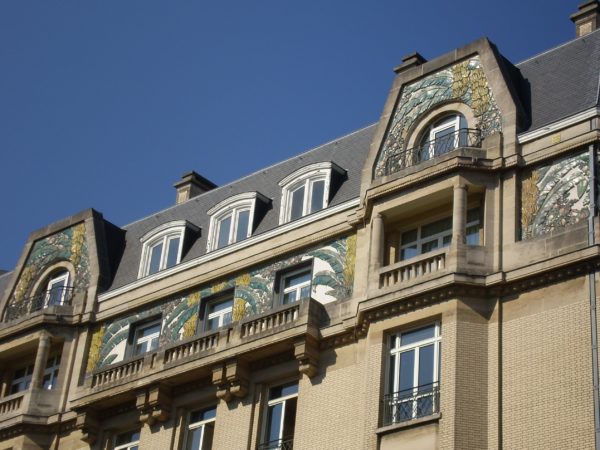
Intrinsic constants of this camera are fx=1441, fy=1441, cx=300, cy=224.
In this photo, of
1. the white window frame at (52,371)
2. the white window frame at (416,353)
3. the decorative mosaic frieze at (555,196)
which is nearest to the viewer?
the white window frame at (416,353)

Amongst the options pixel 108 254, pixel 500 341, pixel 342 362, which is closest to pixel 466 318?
pixel 500 341

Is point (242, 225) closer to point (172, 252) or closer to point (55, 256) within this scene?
point (172, 252)

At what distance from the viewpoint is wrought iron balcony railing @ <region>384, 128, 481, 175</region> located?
37156 millimetres

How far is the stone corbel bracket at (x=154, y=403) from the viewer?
39.3 metres

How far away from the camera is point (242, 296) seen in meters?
40.5

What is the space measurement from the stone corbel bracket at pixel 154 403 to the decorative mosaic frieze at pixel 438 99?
8325mm

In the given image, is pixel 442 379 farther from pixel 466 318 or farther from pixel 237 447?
pixel 237 447

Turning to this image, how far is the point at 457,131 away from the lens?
123ft

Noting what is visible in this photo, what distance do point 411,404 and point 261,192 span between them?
481 inches

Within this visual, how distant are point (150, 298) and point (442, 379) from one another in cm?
1249

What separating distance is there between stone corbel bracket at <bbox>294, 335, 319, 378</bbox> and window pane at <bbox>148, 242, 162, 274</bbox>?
8512mm

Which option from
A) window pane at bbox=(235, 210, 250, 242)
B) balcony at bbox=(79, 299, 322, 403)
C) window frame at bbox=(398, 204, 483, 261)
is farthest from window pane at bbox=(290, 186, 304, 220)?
window frame at bbox=(398, 204, 483, 261)

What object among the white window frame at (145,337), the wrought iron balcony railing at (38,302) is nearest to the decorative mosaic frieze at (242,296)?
the white window frame at (145,337)

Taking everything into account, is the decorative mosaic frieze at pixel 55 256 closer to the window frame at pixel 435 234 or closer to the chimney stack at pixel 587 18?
the window frame at pixel 435 234
